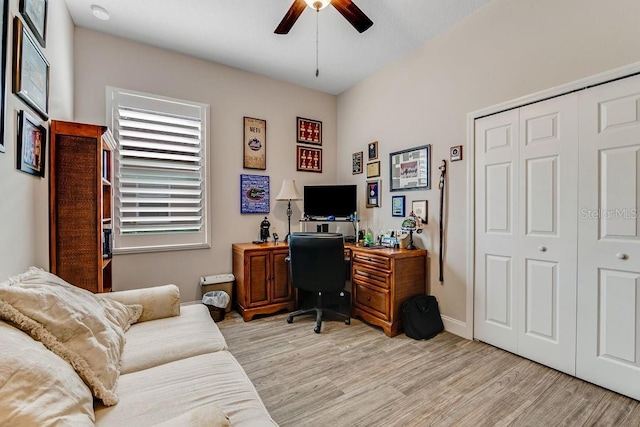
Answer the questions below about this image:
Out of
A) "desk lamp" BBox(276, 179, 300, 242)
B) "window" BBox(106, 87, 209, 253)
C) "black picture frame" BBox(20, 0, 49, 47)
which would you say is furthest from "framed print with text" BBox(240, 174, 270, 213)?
"black picture frame" BBox(20, 0, 49, 47)

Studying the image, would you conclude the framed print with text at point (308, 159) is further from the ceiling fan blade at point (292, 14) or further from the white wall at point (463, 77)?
the ceiling fan blade at point (292, 14)

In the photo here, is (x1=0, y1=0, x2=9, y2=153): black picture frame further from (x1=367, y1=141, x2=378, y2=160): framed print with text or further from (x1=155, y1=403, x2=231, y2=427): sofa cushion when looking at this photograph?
(x1=367, y1=141, x2=378, y2=160): framed print with text

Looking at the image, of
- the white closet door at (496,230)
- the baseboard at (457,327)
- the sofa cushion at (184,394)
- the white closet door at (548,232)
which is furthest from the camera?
the baseboard at (457,327)

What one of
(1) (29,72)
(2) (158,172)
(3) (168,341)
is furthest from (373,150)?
(1) (29,72)

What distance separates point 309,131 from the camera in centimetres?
406

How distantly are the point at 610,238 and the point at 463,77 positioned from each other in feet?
5.71

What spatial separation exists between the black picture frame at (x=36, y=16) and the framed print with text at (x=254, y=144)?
1925 mm

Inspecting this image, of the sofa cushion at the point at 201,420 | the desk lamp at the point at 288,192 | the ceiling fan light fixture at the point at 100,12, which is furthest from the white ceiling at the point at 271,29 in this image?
the sofa cushion at the point at 201,420

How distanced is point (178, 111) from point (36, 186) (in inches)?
67.8

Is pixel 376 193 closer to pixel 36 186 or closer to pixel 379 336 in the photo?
pixel 379 336

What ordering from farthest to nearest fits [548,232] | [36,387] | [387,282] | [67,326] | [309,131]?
[309,131] → [387,282] → [548,232] → [67,326] → [36,387]

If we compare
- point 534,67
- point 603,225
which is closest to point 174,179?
point 534,67

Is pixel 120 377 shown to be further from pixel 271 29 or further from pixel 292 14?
pixel 271 29

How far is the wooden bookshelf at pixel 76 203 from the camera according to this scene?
1.94m
